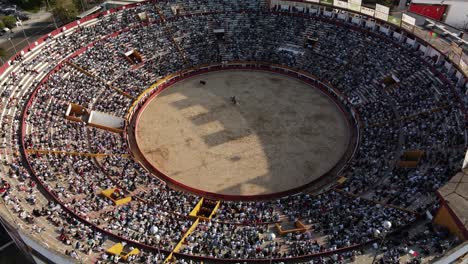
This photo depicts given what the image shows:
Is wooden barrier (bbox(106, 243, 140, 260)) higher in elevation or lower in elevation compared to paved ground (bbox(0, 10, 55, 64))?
lower

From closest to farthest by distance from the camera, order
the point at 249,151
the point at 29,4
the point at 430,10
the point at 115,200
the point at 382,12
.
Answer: the point at 115,200
the point at 249,151
the point at 382,12
the point at 430,10
the point at 29,4

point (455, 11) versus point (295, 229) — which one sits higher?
point (455, 11)

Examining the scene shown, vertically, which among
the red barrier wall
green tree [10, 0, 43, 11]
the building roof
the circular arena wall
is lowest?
the circular arena wall

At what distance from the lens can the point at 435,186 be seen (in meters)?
42.0

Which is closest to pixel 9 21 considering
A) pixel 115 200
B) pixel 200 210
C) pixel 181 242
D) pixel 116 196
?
pixel 116 196

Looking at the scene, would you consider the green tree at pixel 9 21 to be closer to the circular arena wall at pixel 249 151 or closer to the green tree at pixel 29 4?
the green tree at pixel 29 4

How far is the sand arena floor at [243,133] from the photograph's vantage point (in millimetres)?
51594

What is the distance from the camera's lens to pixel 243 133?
58.7 meters

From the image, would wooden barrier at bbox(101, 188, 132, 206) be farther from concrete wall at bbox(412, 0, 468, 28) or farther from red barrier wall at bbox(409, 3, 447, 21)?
concrete wall at bbox(412, 0, 468, 28)

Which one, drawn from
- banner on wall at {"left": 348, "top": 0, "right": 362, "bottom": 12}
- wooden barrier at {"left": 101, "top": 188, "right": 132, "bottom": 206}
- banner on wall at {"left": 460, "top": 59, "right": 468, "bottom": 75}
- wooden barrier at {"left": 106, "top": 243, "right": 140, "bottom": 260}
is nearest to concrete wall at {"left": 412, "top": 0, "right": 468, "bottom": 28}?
banner on wall at {"left": 348, "top": 0, "right": 362, "bottom": 12}

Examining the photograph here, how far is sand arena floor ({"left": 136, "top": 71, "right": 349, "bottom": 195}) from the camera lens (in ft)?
169

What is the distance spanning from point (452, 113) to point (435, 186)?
46.7 feet

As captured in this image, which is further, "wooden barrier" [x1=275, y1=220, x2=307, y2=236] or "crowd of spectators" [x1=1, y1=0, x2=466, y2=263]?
"wooden barrier" [x1=275, y1=220, x2=307, y2=236]

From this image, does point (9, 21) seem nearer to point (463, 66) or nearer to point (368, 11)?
point (368, 11)
